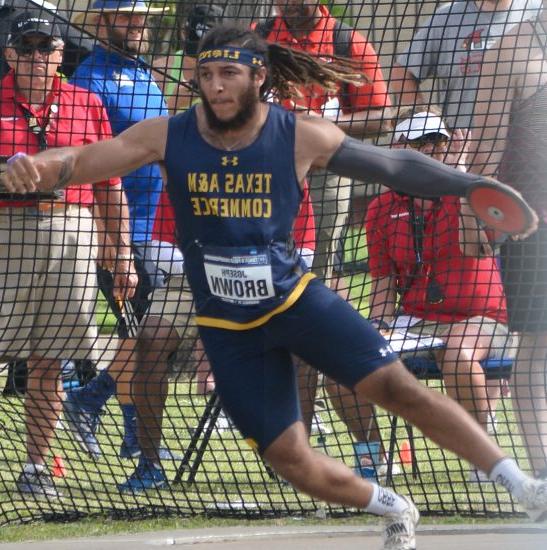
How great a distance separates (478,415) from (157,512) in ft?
5.25

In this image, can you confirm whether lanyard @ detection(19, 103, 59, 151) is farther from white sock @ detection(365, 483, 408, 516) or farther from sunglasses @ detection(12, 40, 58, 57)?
white sock @ detection(365, 483, 408, 516)

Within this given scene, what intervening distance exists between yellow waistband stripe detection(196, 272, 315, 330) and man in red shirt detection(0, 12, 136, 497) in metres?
1.65

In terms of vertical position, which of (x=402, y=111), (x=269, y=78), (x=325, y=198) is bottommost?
(x=325, y=198)

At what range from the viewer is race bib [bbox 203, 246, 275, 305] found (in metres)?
4.68

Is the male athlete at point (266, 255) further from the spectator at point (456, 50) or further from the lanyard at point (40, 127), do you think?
the spectator at point (456, 50)

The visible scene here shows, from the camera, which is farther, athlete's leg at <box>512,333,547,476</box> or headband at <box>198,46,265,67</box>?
athlete's leg at <box>512,333,547,476</box>

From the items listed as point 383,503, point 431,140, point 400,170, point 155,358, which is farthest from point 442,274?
point 383,503

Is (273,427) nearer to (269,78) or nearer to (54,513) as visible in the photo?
(269,78)

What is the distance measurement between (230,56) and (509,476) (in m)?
1.82

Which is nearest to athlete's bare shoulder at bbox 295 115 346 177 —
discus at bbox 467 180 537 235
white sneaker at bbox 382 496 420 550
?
discus at bbox 467 180 537 235

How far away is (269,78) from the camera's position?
16.4ft

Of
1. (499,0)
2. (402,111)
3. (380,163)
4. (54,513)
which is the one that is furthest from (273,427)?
(499,0)

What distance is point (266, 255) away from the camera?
185 inches

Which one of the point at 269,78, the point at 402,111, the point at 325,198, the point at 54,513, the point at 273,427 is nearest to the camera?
the point at 273,427
